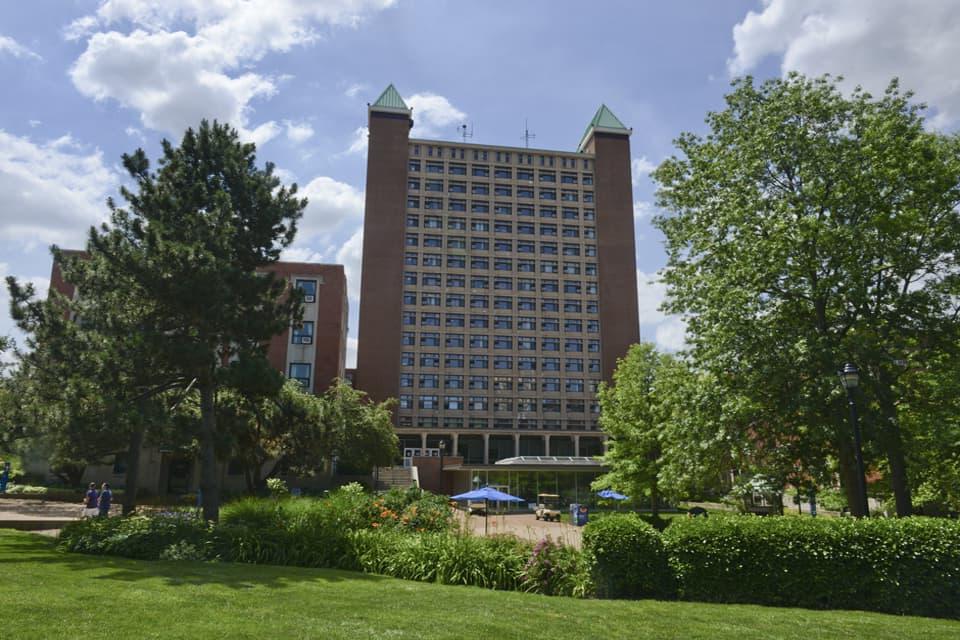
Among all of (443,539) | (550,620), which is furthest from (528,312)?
(550,620)

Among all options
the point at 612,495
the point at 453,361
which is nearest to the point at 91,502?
the point at 612,495

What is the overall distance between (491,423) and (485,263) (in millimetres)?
19871

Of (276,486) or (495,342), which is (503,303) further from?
(276,486)

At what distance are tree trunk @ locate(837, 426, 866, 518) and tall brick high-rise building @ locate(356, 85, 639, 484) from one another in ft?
178

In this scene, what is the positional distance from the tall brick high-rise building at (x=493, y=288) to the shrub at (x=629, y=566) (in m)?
59.2

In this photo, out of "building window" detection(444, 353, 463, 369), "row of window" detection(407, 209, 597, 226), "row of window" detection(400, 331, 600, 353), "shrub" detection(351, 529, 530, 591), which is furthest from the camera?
"row of window" detection(407, 209, 597, 226)

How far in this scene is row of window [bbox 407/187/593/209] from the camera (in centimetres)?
7838

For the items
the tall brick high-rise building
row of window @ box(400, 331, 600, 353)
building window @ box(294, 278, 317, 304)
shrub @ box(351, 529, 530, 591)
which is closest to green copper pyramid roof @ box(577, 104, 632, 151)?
the tall brick high-rise building

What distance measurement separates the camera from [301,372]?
57375mm

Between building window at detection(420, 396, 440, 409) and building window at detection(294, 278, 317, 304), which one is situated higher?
building window at detection(294, 278, 317, 304)

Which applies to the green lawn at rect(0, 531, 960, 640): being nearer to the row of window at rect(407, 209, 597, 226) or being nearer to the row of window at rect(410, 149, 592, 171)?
the row of window at rect(407, 209, 597, 226)

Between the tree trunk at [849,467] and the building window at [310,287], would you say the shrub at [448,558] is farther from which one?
the building window at [310,287]

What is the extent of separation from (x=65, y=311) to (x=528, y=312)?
57753mm

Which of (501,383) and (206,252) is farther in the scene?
(501,383)
